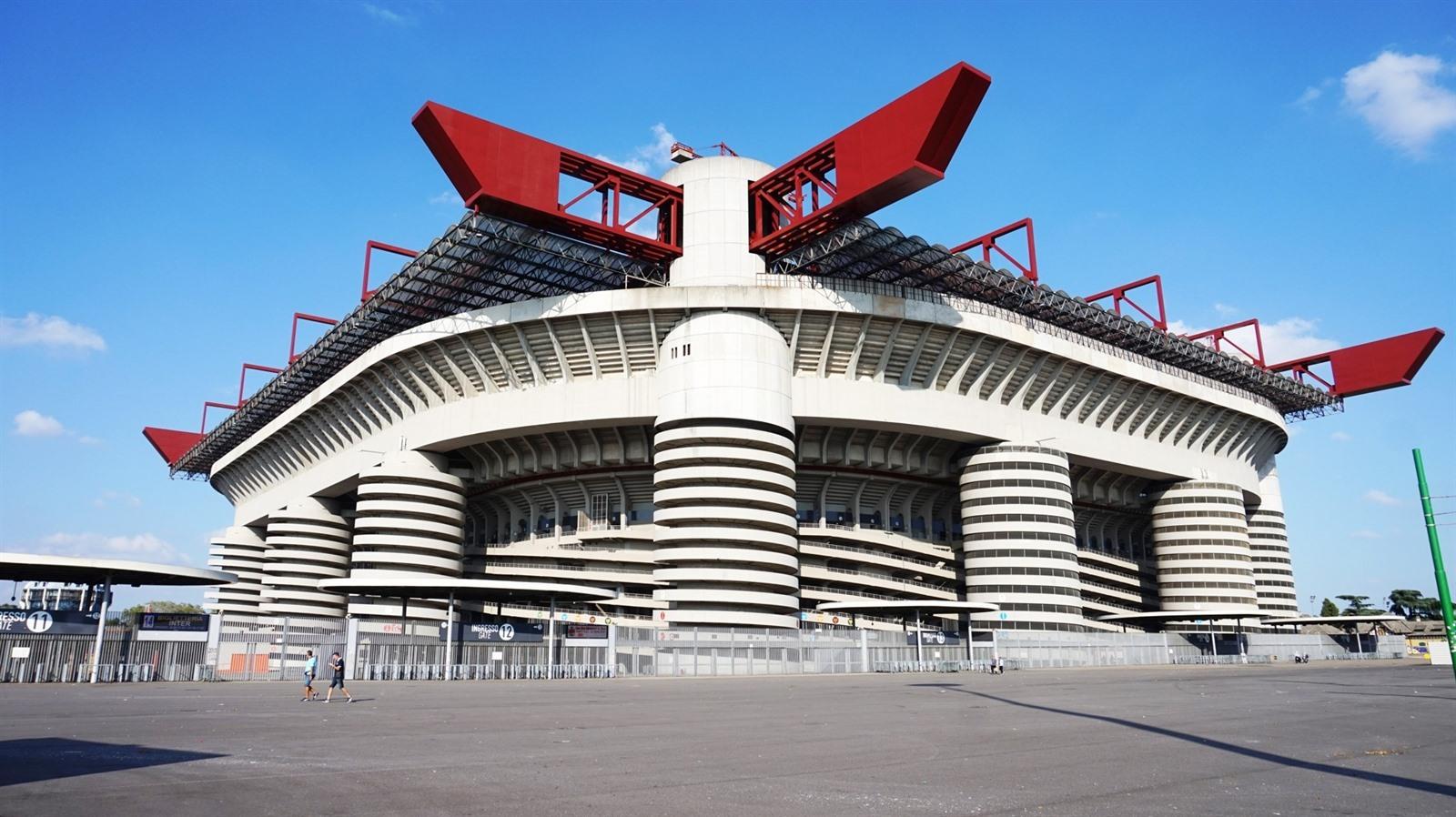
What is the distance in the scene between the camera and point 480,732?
1734cm

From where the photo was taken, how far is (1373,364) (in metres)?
80.3

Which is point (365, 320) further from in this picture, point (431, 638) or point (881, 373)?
point (881, 373)

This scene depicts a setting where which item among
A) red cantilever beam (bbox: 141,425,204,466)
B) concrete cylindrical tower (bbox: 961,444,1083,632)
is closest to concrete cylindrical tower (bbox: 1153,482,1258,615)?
concrete cylindrical tower (bbox: 961,444,1083,632)

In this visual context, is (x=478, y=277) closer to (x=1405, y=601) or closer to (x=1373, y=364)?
(x=1373, y=364)

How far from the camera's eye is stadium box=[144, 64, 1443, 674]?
47031mm

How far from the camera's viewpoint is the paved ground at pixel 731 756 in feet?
32.1

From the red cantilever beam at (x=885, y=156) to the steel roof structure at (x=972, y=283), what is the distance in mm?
1863

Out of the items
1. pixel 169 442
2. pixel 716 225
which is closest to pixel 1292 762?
pixel 716 225

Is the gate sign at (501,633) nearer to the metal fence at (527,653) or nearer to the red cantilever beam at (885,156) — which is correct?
the metal fence at (527,653)

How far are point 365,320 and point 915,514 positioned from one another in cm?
3762

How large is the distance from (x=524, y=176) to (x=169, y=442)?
81.1 m


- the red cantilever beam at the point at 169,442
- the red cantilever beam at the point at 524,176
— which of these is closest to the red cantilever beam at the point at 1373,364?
the red cantilever beam at the point at 524,176

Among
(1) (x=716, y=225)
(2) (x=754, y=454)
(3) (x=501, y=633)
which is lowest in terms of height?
(3) (x=501, y=633)

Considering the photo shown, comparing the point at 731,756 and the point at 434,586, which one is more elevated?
the point at 434,586
